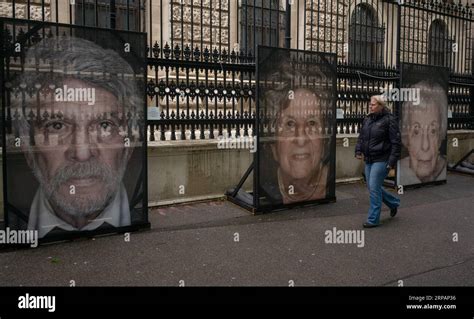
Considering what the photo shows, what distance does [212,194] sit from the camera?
7496mm

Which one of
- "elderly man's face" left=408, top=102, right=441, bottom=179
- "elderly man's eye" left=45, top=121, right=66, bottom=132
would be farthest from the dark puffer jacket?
"elderly man's eye" left=45, top=121, right=66, bottom=132

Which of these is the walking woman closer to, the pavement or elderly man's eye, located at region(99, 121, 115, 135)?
the pavement

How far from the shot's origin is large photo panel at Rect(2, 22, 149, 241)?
4.88 metres

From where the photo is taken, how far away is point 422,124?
882cm

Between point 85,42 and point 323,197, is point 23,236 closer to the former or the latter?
point 85,42

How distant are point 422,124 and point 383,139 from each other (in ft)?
10.9

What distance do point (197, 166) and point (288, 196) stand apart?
158 centimetres

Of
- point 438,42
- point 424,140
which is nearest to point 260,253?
point 424,140

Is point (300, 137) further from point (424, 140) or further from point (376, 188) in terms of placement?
point (424, 140)

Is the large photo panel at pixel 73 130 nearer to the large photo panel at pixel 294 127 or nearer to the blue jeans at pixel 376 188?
the large photo panel at pixel 294 127

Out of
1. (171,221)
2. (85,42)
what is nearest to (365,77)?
(171,221)

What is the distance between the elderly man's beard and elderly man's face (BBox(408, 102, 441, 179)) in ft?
19.2
